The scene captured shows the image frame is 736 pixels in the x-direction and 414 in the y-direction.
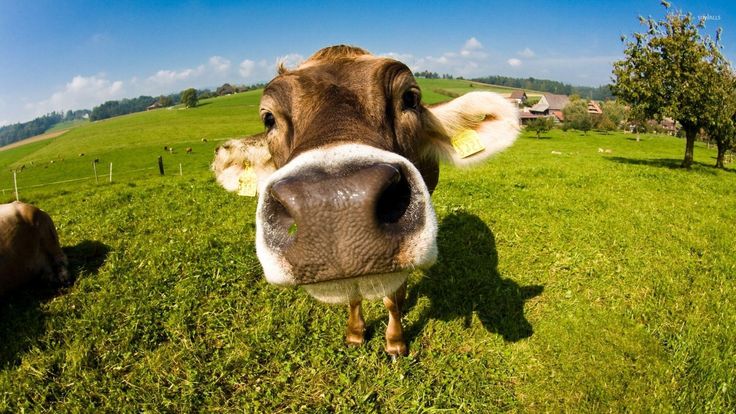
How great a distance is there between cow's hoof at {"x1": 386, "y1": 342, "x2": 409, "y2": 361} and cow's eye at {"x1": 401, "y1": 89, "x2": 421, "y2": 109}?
2446mm

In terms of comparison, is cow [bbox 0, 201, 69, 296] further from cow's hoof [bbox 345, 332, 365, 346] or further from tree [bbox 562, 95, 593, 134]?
tree [bbox 562, 95, 593, 134]

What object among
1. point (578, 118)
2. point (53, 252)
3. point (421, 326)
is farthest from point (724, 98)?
point (578, 118)

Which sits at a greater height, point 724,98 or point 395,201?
point 724,98

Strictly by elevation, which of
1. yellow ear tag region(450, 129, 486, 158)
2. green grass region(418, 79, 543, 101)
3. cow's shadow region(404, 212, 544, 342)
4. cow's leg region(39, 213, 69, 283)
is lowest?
cow's shadow region(404, 212, 544, 342)

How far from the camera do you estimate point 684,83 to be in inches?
775

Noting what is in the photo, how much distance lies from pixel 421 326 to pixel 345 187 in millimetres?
3319

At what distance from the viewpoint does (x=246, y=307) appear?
16.4 ft

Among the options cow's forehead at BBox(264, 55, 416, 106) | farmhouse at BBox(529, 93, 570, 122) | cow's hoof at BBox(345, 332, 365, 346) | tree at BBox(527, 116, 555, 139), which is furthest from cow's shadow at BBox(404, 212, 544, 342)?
farmhouse at BBox(529, 93, 570, 122)

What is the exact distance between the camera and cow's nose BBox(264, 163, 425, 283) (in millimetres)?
1759

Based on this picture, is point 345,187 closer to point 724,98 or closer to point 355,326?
point 355,326

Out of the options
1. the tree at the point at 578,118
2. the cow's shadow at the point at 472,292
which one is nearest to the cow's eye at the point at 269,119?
the cow's shadow at the point at 472,292

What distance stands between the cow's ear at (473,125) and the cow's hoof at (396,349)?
2106mm

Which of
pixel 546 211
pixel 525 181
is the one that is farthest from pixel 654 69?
pixel 546 211

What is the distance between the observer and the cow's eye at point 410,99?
10.7ft
